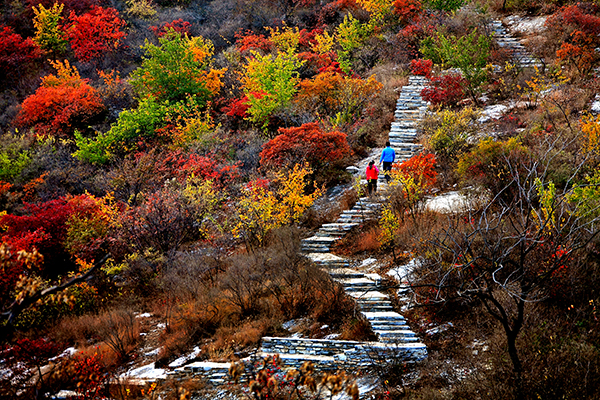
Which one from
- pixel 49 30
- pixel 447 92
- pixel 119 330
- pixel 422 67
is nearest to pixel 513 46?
pixel 422 67

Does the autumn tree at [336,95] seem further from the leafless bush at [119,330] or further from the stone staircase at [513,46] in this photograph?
the leafless bush at [119,330]

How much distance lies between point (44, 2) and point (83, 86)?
10.6 meters

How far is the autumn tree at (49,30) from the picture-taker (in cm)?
2681

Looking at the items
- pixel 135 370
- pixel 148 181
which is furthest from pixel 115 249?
pixel 135 370

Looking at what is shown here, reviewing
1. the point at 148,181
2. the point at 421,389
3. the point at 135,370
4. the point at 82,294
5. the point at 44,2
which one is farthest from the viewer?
the point at 44,2

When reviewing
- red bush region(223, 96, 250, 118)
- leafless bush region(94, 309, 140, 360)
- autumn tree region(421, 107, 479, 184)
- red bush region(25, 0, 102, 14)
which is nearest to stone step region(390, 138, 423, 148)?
autumn tree region(421, 107, 479, 184)

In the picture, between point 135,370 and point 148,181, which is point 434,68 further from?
point 135,370

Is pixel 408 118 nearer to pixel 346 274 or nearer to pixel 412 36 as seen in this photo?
pixel 412 36

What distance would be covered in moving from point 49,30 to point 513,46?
27.8 metres

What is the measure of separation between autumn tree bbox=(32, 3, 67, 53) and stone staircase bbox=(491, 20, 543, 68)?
26177 millimetres

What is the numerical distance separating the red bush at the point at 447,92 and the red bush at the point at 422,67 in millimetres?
2128

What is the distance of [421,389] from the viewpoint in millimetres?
5965

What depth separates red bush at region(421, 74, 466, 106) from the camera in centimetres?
1655

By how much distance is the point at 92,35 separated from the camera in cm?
2722
